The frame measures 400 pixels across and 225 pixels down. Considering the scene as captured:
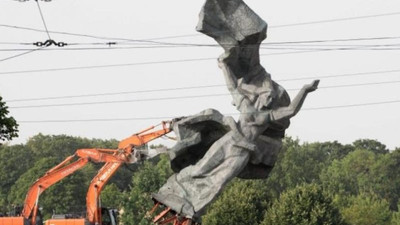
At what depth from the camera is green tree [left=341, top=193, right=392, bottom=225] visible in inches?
3521

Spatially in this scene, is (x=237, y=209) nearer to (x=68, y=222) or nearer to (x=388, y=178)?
(x=68, y=222)

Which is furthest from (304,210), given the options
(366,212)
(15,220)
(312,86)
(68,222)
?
(312,86)

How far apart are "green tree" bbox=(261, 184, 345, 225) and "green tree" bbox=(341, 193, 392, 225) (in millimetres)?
13728

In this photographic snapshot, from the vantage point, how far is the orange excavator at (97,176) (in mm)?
42594

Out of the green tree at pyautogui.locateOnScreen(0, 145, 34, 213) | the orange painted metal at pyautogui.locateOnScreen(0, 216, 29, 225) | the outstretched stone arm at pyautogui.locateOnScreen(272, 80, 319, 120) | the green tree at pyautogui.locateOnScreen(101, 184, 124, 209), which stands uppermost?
the outstretched stone arm at pyautogui.locateOnScreen(272, 80, 319, 120)

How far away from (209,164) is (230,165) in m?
0.63

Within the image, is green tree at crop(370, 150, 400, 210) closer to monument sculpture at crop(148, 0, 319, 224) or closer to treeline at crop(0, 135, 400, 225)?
treeline at crop(0, 135, 400, 225)

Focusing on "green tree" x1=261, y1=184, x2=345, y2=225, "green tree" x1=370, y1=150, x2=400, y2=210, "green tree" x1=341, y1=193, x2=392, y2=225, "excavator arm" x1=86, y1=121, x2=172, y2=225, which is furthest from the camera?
"green tree" x1=370, y1=150, x2=400, y2=210

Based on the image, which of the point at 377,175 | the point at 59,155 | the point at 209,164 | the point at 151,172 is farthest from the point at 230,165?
the point at 377,175

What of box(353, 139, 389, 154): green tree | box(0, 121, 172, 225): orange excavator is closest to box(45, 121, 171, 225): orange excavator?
box(0, 121, 172, 225): orange excavator

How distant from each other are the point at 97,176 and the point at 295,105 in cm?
1143

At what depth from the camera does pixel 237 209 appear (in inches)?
2881

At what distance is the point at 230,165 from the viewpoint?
35969 millimetres

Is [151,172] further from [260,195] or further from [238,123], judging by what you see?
[238,123]
